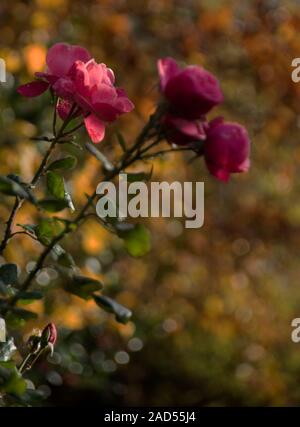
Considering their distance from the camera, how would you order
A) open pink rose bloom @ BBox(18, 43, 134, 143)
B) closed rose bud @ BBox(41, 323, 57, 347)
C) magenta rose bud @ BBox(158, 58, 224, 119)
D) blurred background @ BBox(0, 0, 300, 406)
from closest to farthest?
magenta rose bud @ BBox(158, 58, 224, 119)
open pink rose bloom @ BBox(18, 43, 134, 143)
closed rose bud @ BBox(41, 323, 57, 347)
blurred background @ BBox(0, 0, 300, 406)

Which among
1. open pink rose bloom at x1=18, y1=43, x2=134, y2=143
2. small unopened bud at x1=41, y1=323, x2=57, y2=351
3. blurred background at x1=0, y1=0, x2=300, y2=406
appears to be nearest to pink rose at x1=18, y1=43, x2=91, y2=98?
open pink rose bloom at x1=18, y1=43, x2=134, y2=143

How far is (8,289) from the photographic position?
104cm

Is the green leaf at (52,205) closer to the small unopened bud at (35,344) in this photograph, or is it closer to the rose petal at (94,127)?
the rose petal at (94,127)

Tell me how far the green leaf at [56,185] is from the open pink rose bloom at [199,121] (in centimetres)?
21

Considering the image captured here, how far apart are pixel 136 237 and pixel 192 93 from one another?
0.17m

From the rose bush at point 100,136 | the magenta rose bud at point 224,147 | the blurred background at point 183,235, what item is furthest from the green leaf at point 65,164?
the blurred background at point 183,235

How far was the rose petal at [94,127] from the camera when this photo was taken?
1.03 metres

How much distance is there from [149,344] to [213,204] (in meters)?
1.01

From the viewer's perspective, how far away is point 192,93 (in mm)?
892

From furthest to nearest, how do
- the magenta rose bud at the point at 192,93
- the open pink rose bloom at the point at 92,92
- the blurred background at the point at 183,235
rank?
the blurred background at the point at 183,235 < the open pink rose bloom at the point at 92,92 < the magenta rose bud at the point at 192,93

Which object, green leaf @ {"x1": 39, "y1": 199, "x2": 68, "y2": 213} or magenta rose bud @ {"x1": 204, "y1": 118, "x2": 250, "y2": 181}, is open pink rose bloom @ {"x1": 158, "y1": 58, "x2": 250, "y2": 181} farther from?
green leaf @ {"x1": 39, "y1": 199, "x2": 68, "y2": 213}

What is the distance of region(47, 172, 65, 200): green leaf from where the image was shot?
3.53ft

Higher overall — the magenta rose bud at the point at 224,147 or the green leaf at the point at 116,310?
the magenta rose bud at the point at 224,147

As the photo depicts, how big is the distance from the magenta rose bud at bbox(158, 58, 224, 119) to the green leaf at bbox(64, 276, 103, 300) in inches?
8.6
